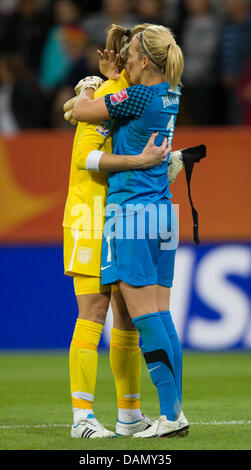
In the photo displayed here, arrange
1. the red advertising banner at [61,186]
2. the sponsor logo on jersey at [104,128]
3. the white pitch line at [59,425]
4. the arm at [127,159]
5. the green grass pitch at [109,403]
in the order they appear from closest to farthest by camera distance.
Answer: the green grass pitch at [109,403] < the arm at [127,159] < the sponsor logo on jersey at [104,128] < the white pitch line at [59,425] < the red advertising banner at [61,186]

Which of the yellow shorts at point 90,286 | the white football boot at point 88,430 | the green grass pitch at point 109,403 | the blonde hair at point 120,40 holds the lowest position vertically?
the green grass pitch at point 109,403

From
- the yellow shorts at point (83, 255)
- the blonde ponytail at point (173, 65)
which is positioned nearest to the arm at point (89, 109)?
the blonde ponytail at point (173, 65)

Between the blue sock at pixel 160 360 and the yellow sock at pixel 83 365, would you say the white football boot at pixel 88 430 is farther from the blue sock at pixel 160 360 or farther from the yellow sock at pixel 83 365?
the blue sock at pixel 160 360

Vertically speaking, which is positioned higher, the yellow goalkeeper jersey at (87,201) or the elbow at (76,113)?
the elbow at (76,113)

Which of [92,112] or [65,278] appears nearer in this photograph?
[92,112]

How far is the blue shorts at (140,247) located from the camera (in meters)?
4.80

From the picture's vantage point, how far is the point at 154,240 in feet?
15.9

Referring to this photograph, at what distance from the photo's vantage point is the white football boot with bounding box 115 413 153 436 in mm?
5047

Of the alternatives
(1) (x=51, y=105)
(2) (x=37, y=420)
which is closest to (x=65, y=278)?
(1) (x=51, y=105)

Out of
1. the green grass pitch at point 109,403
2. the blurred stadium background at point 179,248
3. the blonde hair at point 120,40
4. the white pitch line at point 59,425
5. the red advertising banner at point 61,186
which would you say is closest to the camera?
the green grass pitch at point 109,403

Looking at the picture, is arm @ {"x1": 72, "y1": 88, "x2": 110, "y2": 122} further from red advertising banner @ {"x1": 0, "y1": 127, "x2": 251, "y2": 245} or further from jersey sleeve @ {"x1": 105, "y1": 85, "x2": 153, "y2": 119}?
red advertising banner @ {"x1": 0, "y1": 127, "x2": 251, "y2": 245}

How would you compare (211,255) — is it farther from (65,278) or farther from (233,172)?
(65,278)

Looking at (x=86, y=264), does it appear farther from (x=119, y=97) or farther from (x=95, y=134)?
(x=119, y=97)

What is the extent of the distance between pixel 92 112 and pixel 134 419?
5.62ft
